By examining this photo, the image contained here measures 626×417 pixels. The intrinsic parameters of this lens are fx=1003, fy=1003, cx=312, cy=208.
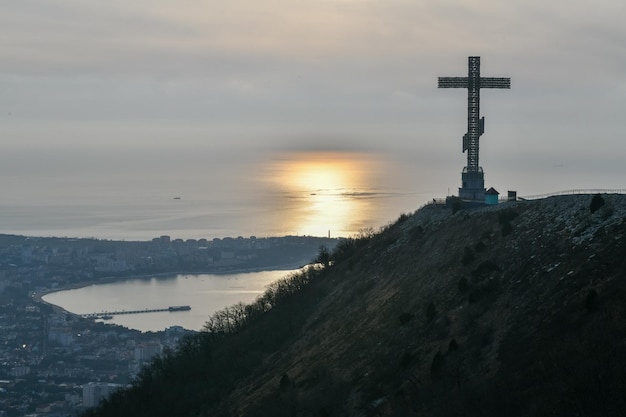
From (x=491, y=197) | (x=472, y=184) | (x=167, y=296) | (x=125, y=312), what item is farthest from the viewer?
(x=167, y=296)

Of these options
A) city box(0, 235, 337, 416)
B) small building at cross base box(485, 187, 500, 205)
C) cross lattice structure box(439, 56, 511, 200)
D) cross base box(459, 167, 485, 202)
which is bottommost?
city box(0, 235, 337, 416)

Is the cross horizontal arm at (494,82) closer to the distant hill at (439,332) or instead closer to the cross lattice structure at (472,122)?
the cross lattice structure at (472,122)

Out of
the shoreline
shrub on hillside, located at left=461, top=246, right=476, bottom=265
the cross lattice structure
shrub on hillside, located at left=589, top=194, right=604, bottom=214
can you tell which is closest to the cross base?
the cross lattice structure

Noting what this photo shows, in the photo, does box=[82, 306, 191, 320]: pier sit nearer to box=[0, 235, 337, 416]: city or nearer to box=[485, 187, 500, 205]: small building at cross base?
box=[0, 235, 337, 416]: city

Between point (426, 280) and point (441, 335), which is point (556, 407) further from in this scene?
point (426, 280)

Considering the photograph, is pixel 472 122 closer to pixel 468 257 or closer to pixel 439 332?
pixel 468 257

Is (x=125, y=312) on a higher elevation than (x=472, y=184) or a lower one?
lower

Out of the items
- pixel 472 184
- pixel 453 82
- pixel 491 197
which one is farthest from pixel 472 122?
pixel 491 197
